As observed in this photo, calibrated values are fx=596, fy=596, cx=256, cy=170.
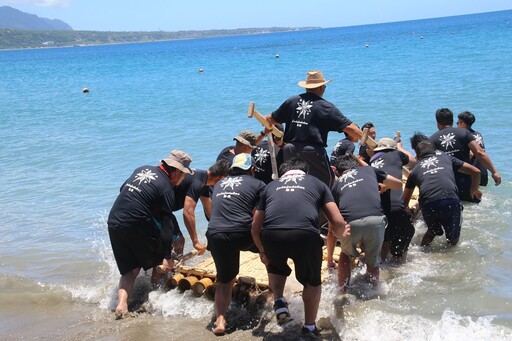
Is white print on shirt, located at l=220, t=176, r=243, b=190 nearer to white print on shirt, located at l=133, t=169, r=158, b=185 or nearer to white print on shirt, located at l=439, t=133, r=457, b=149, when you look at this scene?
white print on shirt, located at l=133, t=169, r=158, b=185

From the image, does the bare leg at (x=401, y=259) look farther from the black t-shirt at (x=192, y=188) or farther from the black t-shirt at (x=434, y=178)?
the black t-shirt at (x=192, y=188)

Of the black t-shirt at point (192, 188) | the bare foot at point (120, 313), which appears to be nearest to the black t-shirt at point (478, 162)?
the black t-shirt at point (192, 188)

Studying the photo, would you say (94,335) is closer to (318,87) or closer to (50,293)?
(50,293)

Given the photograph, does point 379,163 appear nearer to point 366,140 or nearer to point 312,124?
point 366,140

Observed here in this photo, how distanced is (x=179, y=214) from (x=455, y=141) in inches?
198

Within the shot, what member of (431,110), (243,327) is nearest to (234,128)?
(431,110)

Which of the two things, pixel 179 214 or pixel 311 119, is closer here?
pixel 311 119

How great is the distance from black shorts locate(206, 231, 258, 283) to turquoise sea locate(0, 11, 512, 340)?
1.96ft

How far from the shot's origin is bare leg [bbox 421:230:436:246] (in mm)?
7876

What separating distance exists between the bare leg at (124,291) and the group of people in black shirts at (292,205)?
1 centimetres

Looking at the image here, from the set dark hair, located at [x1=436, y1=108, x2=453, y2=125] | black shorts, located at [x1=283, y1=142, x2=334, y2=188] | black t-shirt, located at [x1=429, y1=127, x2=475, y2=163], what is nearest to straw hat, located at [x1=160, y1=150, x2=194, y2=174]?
black shorts, located at [x1=283, y1=142, x2=334, y2=188]

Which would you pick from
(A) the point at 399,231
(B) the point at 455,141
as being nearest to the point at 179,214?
(A) the point at 399,231

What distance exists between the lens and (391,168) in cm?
732

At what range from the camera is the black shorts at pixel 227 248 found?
18.8ft
